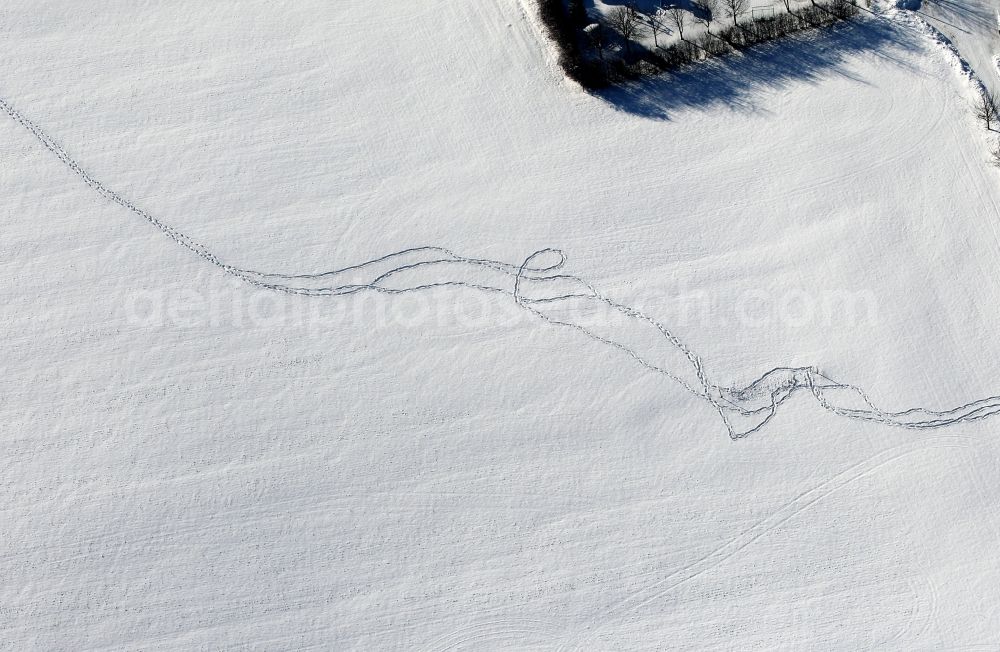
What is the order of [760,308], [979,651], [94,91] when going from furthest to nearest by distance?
[94,91] → [760,308] → [979,651]

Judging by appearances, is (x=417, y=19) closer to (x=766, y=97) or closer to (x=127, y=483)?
(x=766, y=97)

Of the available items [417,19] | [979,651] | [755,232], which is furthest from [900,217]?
[417,19]

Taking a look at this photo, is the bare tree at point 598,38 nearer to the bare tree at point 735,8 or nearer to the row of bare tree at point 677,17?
the row of bare tree at point 677,17

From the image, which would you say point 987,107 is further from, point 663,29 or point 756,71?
point 663,29

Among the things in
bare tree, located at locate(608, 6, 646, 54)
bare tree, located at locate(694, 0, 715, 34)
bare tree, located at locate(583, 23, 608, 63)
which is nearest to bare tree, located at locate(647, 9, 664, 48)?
bare tree, located at locate(608, 6, 646, 54)

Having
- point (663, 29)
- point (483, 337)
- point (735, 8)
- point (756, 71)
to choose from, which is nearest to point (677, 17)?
point (663, 29)
